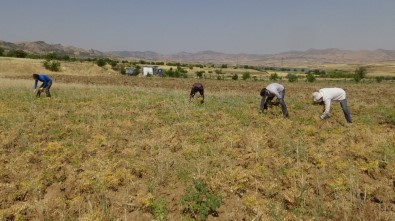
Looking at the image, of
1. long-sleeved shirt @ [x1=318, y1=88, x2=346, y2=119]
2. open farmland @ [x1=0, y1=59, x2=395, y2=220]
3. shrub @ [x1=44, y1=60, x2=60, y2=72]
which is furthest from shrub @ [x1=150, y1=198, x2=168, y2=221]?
shrub @ [x1=44, y1=60, x2=60, y2=72]

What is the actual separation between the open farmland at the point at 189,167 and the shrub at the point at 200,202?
12cm

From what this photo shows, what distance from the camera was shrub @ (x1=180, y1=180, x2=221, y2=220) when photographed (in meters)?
5.04

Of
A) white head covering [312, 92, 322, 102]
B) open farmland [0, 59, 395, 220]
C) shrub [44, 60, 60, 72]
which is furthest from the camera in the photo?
shrub [44, 60, 60, 72]

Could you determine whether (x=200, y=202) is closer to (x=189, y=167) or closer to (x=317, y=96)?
(x=189, y=167)

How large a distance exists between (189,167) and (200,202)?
1473 mm

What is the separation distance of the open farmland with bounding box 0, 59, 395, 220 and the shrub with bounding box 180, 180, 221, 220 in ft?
0.40

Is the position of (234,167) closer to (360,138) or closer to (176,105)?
(360,138)

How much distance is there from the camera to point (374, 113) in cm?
1405

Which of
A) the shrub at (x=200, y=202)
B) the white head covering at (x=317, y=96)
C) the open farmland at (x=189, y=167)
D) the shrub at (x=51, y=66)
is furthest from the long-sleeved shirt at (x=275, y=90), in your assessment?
the shrub at (x=51, y=66)

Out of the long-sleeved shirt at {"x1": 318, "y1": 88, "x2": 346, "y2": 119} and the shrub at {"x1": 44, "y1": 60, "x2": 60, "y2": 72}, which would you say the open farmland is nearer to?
the long-sleeved shirt at {"x1": 318, "y1": 88, "x2": 346, "y2": 119}

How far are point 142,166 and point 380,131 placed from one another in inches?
297

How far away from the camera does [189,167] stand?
22.0 feet

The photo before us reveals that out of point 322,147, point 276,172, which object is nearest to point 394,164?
point 322,147

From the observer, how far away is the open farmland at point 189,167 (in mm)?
5188
